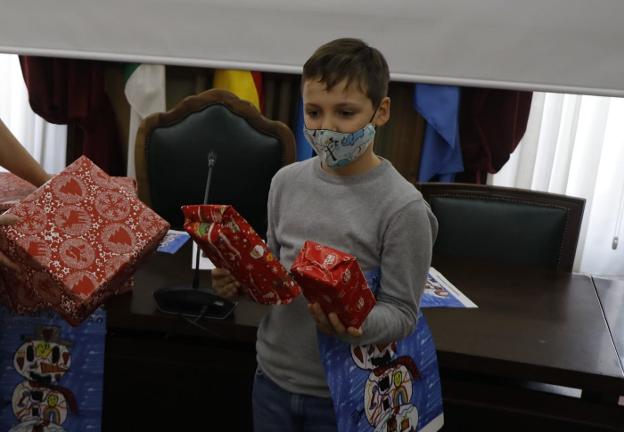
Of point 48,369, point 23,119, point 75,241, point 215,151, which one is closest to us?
point 75,241

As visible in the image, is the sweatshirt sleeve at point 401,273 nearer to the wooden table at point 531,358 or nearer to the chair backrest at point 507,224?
the wooden table at point 531,358

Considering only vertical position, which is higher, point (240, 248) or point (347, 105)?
point (347, 105)

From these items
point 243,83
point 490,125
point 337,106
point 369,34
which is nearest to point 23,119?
point 243,83

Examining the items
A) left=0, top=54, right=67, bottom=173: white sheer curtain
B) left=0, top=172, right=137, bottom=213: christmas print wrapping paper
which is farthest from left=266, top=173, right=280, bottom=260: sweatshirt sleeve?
left=0, top=54, right=67, bottom=173: white sheer curtain

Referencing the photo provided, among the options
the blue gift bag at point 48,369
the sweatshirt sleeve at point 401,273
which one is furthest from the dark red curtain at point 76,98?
the sweatshirt sleeve at point 401,273

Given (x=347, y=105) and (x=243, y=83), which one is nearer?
(x=347, y=105)

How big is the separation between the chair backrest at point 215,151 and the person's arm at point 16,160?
2.35 ft

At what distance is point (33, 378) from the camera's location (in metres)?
1.22

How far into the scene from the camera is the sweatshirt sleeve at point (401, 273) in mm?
950

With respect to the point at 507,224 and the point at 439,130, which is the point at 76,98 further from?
the point at 507,224

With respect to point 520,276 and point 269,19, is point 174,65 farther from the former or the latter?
point 520,276

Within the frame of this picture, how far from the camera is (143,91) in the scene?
271 cm

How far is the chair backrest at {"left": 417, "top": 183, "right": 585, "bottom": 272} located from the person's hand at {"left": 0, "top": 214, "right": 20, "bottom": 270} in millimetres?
1191

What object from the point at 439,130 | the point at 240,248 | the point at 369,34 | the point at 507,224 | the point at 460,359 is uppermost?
the point at 369,34
